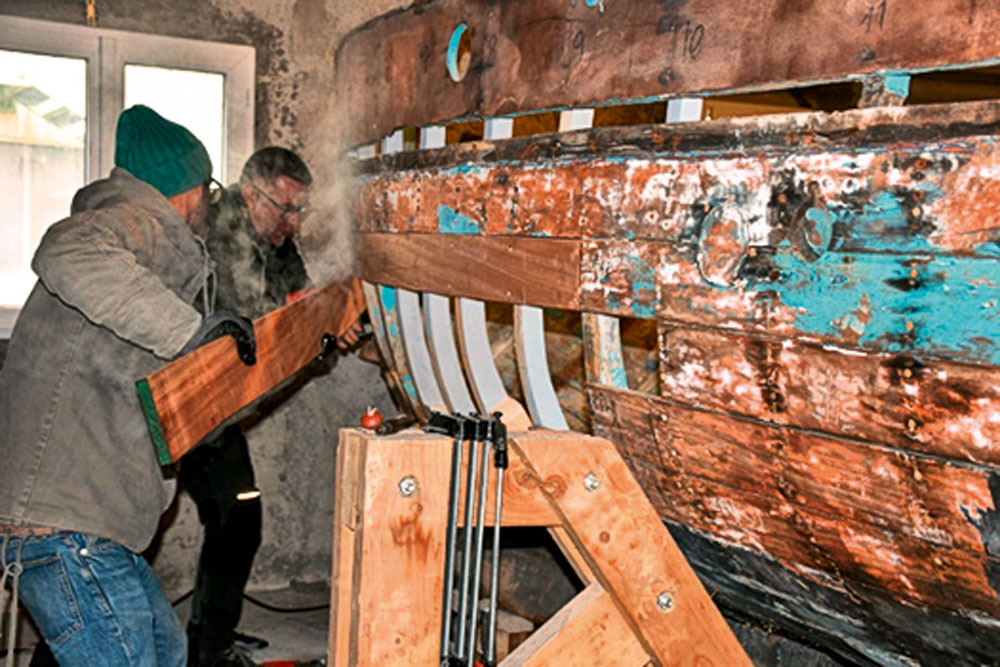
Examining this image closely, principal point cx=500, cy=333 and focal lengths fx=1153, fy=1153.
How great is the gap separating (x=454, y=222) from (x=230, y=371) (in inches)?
28.7

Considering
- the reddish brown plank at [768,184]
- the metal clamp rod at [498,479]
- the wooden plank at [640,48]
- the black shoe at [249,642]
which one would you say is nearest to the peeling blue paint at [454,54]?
the wooden plank at [640,48]

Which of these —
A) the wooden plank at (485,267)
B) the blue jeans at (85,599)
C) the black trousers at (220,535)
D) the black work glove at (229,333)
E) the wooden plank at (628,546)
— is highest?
the wooden plank at (485,267)

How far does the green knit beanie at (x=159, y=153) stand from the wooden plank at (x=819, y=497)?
125cm

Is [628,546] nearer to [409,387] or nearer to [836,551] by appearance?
[836,551]

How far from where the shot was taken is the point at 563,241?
184 cm

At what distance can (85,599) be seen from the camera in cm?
230

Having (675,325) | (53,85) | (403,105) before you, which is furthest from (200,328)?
(53,85)

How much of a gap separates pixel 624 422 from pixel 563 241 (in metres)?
0.31

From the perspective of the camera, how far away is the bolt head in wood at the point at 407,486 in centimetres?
171

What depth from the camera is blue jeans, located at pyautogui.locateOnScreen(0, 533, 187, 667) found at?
2.29 meters

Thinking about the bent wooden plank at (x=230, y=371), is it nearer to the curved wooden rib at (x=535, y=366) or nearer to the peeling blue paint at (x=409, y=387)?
the peeling blue paint at (x=409, y=387)

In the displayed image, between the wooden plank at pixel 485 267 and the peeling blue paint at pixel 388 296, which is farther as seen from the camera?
the peeling blue paint at pixel 388 296

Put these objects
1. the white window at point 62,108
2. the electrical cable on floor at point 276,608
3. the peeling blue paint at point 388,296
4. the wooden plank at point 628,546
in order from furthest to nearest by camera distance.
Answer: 1. the electrical cable on floor at point 276,608
2. the white window at point 62,108
3. the peeling blue paint at point 388,296
4. the wooden plank at point 628,546

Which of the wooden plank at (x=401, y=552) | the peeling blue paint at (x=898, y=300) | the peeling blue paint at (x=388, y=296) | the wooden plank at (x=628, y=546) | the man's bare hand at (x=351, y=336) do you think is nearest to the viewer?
the peeling blue paint at (x=898, y=300)
